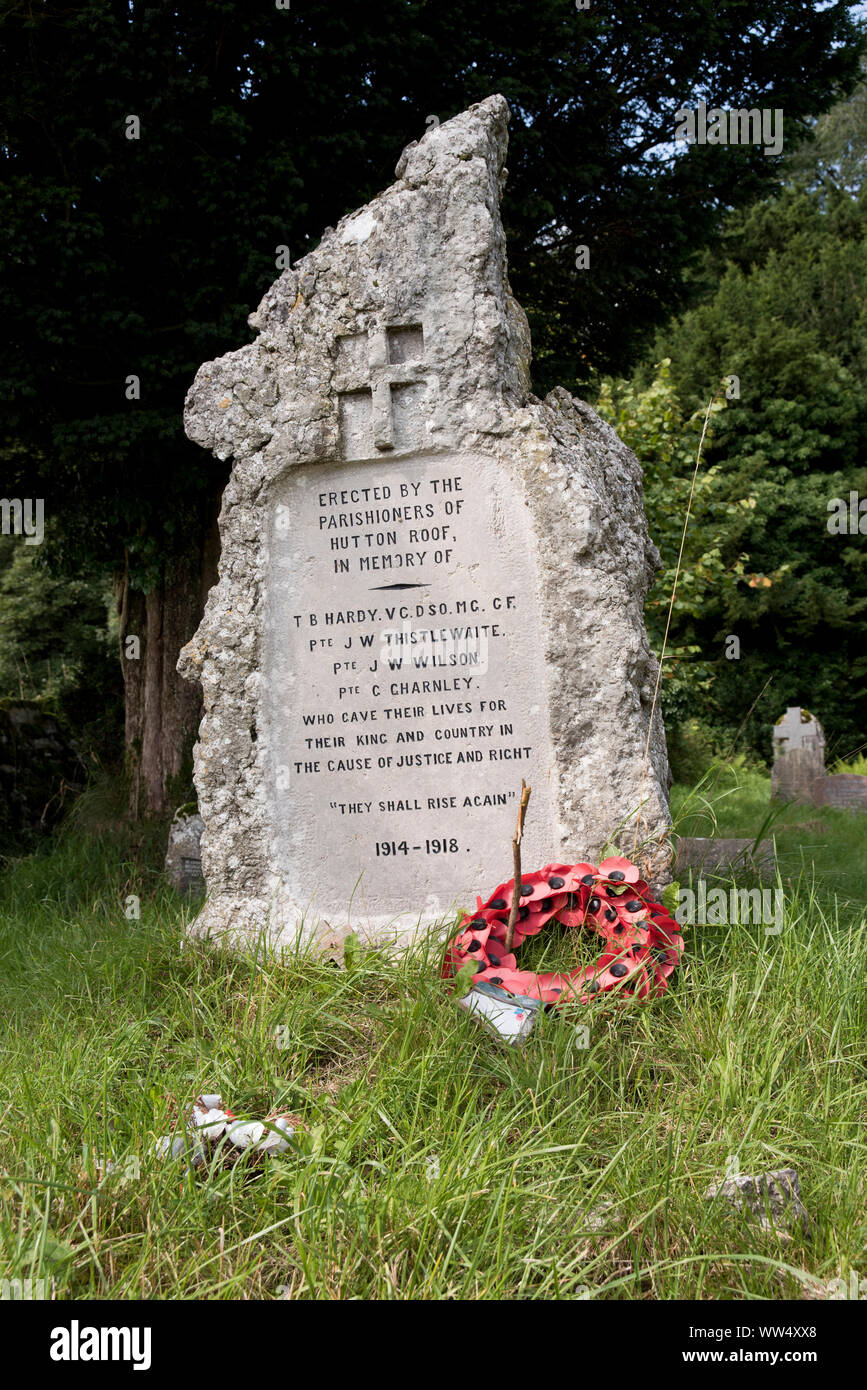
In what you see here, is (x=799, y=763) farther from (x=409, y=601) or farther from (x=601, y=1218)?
(x=601, y=1218)

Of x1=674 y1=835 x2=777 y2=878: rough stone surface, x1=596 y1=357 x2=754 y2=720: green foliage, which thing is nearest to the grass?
x1=674 y1=835 x2=777 y2=878: rough stone surface

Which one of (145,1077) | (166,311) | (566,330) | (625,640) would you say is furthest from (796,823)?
(145,1077)

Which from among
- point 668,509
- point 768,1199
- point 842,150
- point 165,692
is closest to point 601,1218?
point 768,1199

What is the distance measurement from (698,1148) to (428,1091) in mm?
671

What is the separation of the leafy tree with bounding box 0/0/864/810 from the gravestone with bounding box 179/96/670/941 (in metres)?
1.75

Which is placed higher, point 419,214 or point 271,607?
point 419,214

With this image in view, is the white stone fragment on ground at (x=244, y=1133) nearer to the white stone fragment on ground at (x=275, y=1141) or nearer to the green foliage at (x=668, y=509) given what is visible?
the white stone fragment on ground at (x=275, y=1141)

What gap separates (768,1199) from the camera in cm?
223

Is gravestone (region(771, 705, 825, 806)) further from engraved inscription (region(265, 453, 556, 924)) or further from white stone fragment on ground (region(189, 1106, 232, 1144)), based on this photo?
white stone fragment on ground (region(189, 1106, 232, 1144))

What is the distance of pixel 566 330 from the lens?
7113 millimetres

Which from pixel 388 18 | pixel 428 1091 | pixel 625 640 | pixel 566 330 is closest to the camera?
Answer: pixel 428 1091

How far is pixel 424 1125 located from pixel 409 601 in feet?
6.21

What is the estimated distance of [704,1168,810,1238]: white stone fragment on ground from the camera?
7.30 feet

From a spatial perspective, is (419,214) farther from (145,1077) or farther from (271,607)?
(145,1077)
